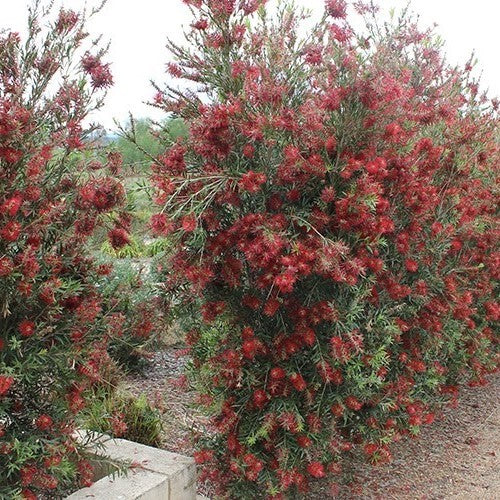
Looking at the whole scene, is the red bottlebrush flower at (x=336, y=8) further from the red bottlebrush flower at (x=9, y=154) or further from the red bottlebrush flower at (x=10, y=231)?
the red bottlebrush flower at (x=10, y=231)

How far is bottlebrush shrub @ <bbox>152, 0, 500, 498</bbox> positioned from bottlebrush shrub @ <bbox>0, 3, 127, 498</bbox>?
Answer: 1.55 feet

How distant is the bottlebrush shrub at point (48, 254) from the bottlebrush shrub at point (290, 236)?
47cm

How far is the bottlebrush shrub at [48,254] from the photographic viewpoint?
2418mm

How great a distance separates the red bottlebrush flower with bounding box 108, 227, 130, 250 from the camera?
2.69 meters

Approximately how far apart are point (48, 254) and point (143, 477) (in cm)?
124

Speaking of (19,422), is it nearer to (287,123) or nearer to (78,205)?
(78,205)

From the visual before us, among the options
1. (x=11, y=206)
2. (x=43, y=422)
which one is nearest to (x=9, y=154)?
(x=11, y=206)

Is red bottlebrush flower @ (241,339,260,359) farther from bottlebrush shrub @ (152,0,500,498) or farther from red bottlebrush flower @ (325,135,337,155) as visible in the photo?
red bottlebrush flower @ (325,135,337,155)

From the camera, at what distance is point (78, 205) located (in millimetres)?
2596

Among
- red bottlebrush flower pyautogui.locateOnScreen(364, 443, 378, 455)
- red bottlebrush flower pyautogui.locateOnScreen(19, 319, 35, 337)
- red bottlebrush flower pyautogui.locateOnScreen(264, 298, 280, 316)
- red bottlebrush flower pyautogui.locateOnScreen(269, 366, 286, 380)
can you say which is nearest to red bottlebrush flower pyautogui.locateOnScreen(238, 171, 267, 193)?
red bottlebrush flower pyautogui.locateOnScreen(264, 298, 280, 316)

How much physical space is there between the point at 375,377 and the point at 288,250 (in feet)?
2.61

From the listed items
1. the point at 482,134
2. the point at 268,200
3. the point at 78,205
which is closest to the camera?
the point at 78,205

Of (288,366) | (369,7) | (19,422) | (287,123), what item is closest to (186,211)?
(287,123)

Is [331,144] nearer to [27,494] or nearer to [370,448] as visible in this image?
[370,448]
